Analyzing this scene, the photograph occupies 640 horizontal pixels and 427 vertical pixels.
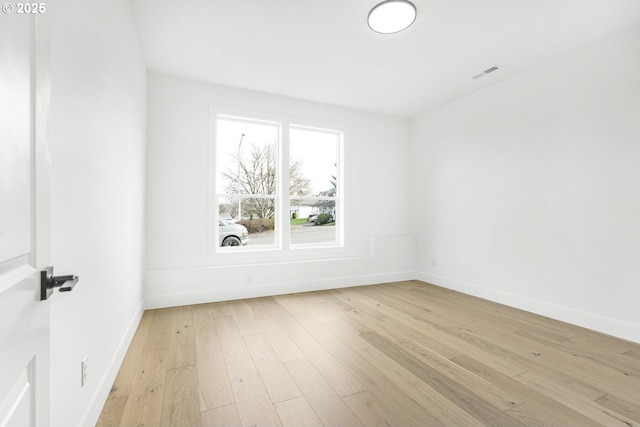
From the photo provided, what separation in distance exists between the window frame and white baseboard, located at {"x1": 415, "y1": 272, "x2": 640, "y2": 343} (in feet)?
6.19

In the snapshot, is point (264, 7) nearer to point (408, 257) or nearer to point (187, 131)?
point (187, 131)

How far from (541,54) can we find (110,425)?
185 inches

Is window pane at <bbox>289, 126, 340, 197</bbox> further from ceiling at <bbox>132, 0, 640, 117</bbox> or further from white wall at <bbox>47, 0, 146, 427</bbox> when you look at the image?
white wall at <bbox>47, 0, 146, 427</bbox>

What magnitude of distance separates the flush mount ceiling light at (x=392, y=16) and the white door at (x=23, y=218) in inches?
91.4

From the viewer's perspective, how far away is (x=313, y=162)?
4.66 meters

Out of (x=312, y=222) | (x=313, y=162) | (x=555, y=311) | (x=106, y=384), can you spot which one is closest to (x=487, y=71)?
(x=313, y=162)

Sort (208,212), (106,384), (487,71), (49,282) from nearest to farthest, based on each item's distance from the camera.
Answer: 1. (49,282)
2. (106,384)
3. (487,71)
4. (208,212)

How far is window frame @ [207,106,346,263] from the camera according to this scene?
3.85m

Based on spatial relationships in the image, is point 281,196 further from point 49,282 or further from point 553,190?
point 49,282

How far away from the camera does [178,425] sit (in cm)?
157

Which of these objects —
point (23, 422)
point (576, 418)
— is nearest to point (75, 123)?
point (23, 422)

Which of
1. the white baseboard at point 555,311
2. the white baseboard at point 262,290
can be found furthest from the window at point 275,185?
the white baseboard at point 555,311

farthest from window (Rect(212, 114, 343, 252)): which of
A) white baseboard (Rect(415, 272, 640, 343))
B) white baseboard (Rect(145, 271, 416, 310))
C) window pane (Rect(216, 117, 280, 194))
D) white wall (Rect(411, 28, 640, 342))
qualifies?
white baseboard (Rect(415, 272, 640, 343))

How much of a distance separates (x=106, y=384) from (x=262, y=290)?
223 centimetres
